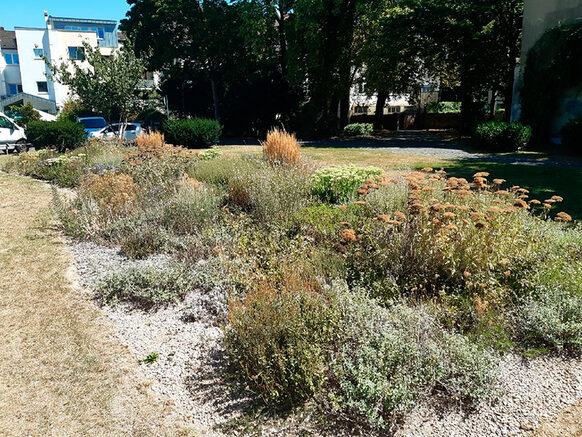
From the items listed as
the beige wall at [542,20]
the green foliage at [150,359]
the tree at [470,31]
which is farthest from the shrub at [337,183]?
the tree at [470,31]

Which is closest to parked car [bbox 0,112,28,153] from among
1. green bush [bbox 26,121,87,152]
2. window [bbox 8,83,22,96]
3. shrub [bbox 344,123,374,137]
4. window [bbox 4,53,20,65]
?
green bush [bbox 26,121,87,152]

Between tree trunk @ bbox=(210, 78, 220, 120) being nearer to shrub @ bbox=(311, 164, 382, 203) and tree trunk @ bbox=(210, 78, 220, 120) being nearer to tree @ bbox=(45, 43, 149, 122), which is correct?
tree @ bbox=(45, 43, 149, 122)

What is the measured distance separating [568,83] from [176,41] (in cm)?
2078

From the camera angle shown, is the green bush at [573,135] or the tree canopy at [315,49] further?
the tree canopy at [315,49]

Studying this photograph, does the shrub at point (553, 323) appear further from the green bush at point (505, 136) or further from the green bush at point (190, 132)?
the green bush at point (190, 132)

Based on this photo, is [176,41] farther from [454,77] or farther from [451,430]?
[451,430]

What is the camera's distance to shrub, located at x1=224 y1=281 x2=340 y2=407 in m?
3.03

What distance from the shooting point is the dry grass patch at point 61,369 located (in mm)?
2955

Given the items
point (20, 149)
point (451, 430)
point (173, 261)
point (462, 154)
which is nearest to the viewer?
point (451, 430)

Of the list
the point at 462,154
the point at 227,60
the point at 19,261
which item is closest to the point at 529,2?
the point at 462,154

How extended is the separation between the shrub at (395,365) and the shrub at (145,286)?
198 centimetres

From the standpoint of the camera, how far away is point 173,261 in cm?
535

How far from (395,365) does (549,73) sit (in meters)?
17.8

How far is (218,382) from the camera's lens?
3.31 meters
